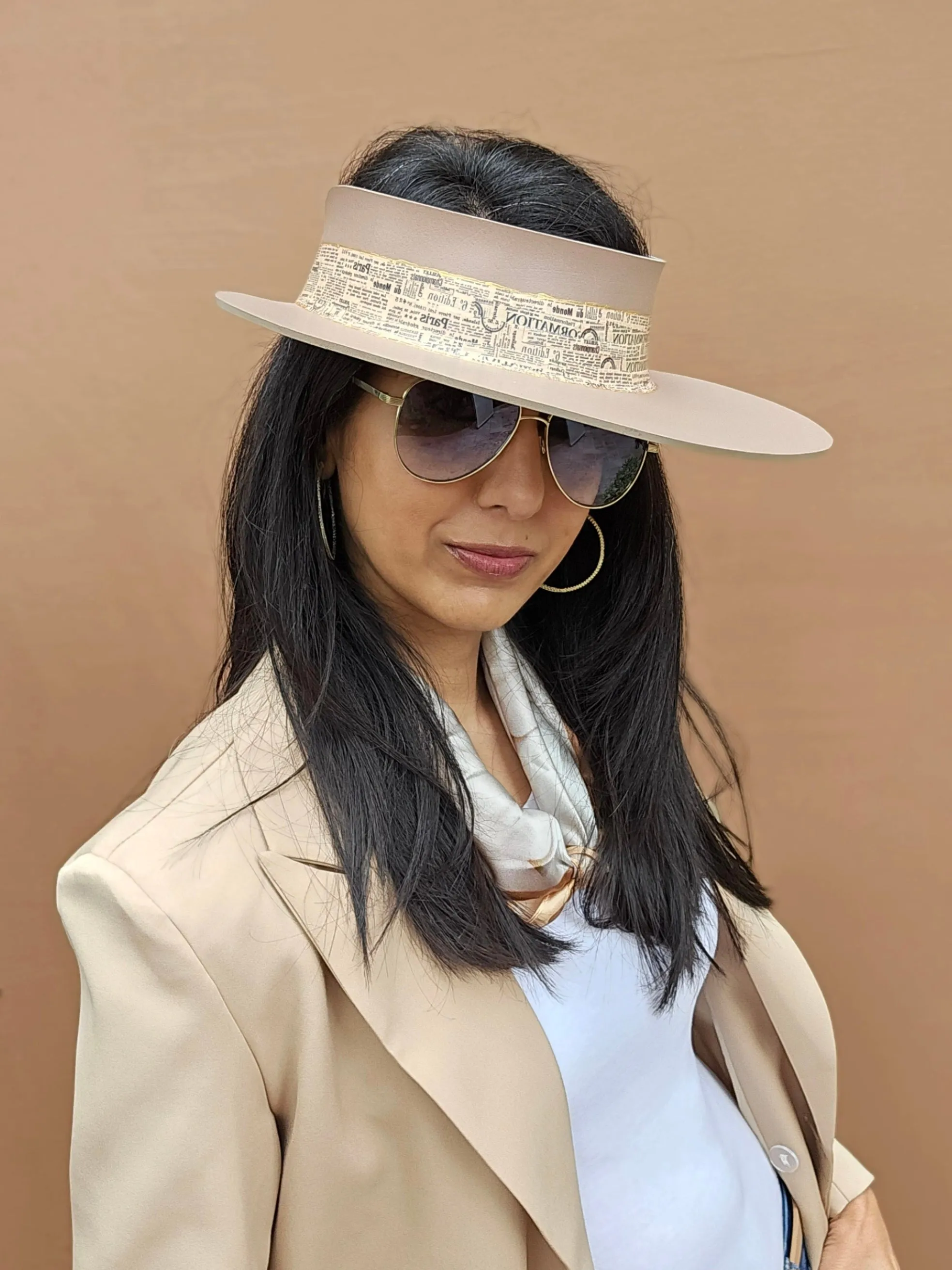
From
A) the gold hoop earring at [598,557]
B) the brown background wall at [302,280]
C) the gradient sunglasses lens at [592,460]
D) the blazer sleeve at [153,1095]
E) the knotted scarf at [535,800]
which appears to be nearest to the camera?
the blazer sleeve at [153,1095]

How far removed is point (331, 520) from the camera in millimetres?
938

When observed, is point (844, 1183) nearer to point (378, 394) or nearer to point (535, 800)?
point (535, 800)

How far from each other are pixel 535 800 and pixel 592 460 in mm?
353

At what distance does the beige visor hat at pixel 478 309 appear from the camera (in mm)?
796

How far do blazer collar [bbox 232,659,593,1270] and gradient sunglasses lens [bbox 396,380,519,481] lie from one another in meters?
0.24

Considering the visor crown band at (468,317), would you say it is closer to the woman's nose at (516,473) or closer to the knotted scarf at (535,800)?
the woman's nose at (516,473)

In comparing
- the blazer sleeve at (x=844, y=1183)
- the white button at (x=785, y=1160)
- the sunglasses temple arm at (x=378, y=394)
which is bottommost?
the blazer sleeve at (x=844, y=1183)

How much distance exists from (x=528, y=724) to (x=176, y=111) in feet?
2.86

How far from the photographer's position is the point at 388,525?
0.88m

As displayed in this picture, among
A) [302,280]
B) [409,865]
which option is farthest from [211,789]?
[302,280]

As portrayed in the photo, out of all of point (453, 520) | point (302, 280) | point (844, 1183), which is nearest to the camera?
point (453, 520)

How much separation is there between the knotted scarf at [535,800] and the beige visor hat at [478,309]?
0.30 m

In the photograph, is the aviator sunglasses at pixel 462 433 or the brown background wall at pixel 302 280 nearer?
the aviator sunglasses at pixel 462 433

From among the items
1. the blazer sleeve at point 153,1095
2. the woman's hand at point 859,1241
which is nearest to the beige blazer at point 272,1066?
the blazer sleeve at point 153,1095
